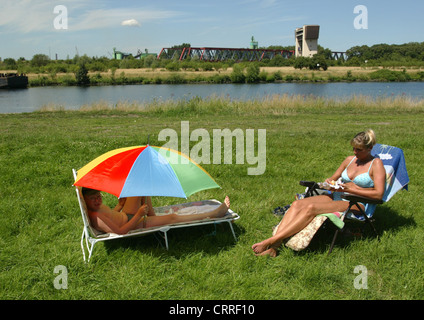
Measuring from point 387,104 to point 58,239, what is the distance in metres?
16.6

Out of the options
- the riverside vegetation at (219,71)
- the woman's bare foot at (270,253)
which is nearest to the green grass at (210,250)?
the woman's bare foot at (270,253)

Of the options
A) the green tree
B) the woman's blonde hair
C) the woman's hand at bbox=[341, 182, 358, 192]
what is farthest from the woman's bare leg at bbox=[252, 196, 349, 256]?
the green tree

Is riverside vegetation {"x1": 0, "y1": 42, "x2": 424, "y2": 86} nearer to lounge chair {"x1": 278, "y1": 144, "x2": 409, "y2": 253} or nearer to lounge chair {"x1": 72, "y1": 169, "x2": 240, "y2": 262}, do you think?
lounge chair {"x1": 278, "y1": 144, "x2": 409, "y2": 253}

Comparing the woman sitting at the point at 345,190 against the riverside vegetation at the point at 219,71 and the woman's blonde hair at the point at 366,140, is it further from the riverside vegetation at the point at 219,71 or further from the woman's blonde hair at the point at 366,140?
the riverside vegetation at the point at 219,71

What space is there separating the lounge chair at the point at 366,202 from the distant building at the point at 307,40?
13036cm

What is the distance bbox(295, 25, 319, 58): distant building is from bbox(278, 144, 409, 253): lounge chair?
5132 inches

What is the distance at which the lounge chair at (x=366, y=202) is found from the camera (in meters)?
3.61

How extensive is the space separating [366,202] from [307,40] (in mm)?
145021

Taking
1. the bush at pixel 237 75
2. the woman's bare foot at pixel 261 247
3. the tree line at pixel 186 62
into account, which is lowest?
the woman's bare foot at pixel 261 247

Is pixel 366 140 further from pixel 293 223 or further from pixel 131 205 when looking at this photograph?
pixel 131 205

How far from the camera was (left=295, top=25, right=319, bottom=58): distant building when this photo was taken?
5153 inches

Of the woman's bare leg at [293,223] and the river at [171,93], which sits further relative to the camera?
the river at [171,93]

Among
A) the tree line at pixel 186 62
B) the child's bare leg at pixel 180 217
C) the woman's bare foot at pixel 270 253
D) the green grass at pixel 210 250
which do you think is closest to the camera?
the green grass at pixel 210 250
